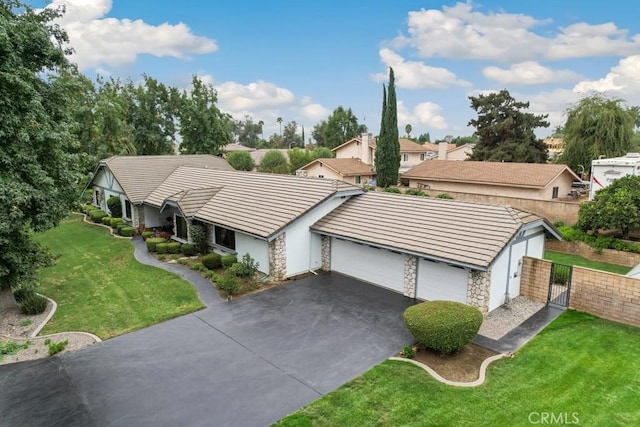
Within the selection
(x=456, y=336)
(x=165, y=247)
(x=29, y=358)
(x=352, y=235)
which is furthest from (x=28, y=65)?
(x=456, y=336)

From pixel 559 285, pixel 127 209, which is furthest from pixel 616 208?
pixel 127 209

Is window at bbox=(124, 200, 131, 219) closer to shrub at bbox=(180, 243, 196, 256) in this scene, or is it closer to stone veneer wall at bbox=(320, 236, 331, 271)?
shrub at bbox=(180, 243, 196, 256)

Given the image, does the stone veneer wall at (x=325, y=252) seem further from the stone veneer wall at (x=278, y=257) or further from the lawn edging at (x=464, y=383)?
the lawn edging at (x=464, y=383)

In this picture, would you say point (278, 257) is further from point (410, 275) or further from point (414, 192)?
point (414, 192)

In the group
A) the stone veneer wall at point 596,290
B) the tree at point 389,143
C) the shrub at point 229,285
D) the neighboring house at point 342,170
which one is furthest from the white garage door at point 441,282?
the neighboring house at point 342,170

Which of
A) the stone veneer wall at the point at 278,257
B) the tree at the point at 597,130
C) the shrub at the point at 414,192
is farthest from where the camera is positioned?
the tree at the point at 597,130

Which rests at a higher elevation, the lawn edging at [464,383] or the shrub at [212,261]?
the shrub at [212,261]

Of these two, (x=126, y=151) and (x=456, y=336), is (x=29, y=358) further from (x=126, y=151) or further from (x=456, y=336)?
(x=126, y=151)
